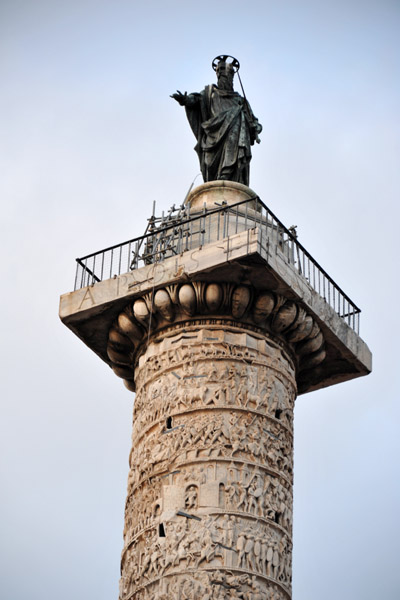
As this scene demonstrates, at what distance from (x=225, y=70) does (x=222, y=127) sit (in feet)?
3.30

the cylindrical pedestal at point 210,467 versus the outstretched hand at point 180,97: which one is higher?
the outstretched hand at point 180,97

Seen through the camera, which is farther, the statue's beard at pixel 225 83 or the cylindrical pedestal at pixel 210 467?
the statue's beard at pixel 225 83

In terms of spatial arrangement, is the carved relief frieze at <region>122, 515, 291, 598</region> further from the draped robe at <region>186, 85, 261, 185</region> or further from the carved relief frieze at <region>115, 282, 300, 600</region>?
the draped robe at <region>186, 85, 261, 185</region>

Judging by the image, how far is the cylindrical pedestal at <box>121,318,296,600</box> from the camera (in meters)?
15.7

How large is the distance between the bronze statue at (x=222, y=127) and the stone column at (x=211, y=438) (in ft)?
9.39

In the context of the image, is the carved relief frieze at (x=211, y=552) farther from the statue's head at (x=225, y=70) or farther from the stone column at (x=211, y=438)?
the statue's head at (x=225, y=70)

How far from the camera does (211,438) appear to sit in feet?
53.8

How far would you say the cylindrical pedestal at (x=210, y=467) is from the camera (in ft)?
51.6

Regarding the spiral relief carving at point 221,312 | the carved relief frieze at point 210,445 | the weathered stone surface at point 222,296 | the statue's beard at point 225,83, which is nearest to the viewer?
the carved relief frieze at point 210,445

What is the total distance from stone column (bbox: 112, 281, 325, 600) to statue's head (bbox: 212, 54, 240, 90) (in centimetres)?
408

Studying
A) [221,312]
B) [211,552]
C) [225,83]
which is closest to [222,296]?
[221,312]

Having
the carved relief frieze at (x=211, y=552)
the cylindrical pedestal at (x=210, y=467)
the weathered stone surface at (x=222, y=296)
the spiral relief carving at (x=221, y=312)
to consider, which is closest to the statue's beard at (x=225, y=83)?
the weathered stone surface at (x=222, y=296)

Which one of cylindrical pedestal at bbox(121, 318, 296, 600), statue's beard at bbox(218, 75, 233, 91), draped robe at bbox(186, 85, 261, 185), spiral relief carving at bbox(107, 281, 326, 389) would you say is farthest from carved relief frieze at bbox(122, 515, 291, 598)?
statue's beard at bbox(218, 75, 233, 91)

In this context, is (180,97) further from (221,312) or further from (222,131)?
(221,312)
